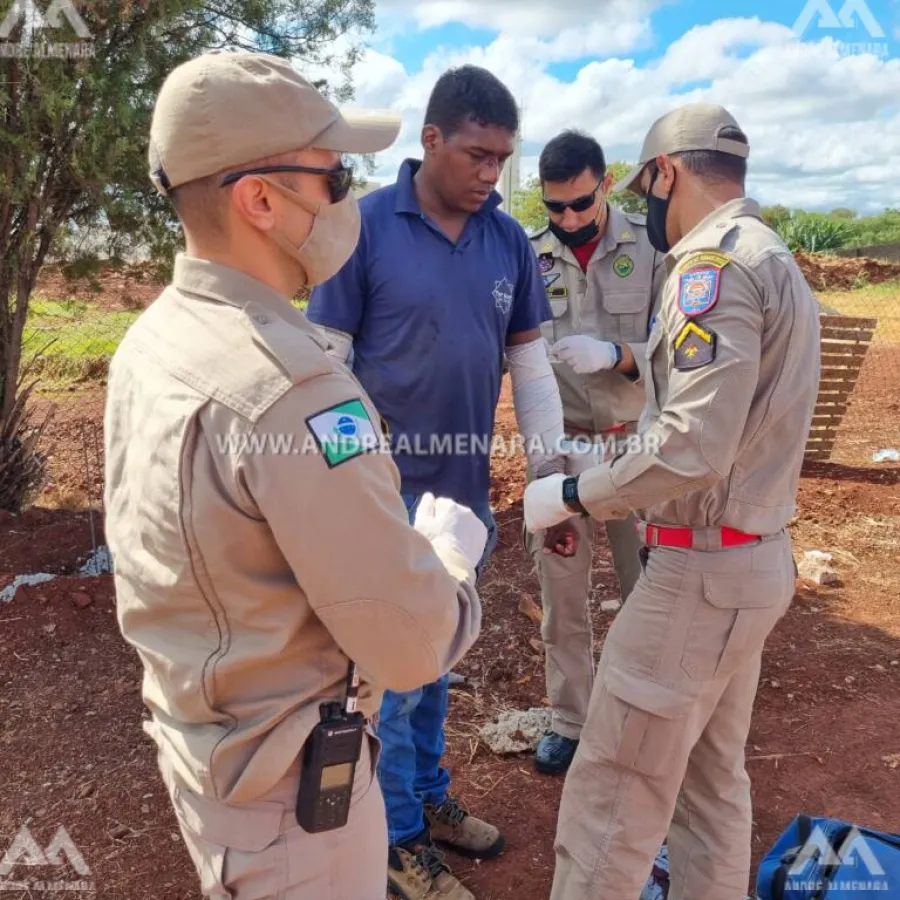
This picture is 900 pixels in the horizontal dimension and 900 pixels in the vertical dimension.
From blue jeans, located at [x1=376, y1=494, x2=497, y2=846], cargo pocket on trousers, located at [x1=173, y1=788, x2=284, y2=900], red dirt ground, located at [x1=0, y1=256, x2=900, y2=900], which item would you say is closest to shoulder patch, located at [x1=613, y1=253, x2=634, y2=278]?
blue jeans, located at [x1=376, y1=494, x2=497, y2=846]

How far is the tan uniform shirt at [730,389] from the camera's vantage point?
1968 mm

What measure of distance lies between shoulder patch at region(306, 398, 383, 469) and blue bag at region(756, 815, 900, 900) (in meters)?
1.94

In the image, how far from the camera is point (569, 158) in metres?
3.36

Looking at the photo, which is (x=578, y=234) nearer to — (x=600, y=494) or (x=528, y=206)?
(x=600, y=494)

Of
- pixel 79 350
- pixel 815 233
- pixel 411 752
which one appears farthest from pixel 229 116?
pixel 815 233

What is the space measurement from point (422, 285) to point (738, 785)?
1642 mm

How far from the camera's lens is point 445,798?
290 cm

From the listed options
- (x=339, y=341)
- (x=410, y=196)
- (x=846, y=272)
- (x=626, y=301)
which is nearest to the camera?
(x=339, y=341)

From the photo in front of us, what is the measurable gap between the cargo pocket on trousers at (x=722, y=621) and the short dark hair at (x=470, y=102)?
148 centimetres

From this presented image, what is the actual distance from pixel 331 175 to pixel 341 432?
464mm

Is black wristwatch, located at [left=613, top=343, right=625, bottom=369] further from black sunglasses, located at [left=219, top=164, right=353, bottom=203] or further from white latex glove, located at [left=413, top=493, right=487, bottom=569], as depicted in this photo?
black sunglasses, located at [left=219, top=164, right=353, bottom=203]

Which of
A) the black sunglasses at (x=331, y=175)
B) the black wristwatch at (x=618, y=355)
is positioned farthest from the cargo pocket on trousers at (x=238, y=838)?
the black wristwatch at (x=618, y=355)

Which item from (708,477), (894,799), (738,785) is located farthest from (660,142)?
(894,799)

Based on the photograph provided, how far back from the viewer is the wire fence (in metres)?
6.32
